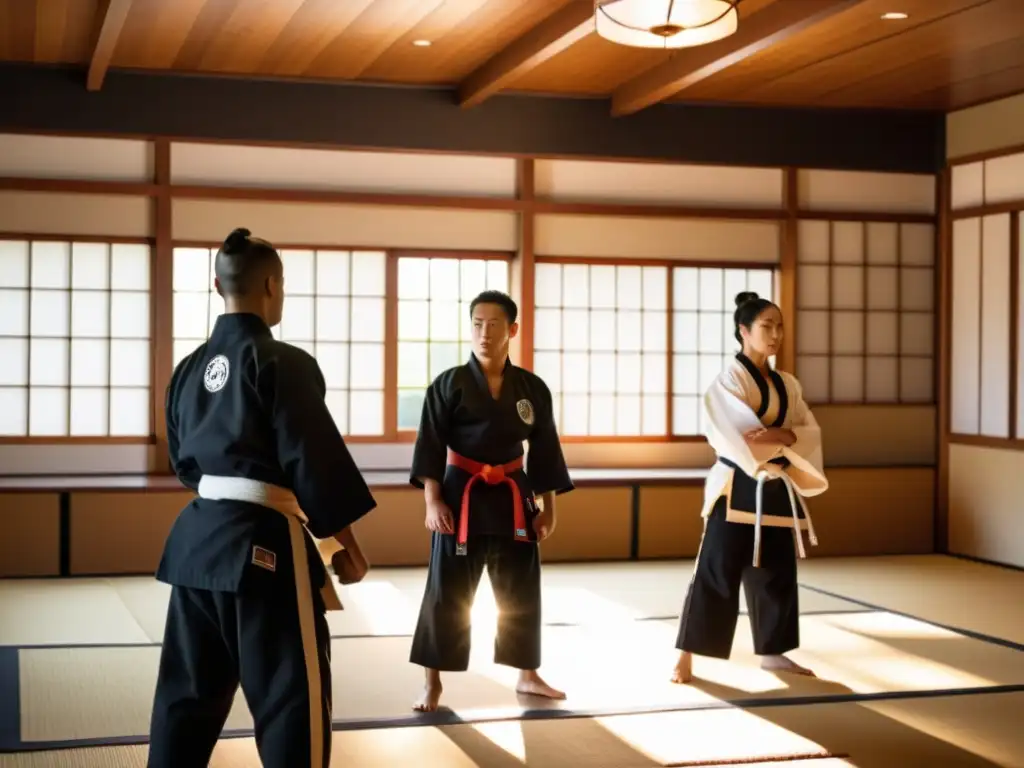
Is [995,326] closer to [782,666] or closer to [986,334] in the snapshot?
[986,334]

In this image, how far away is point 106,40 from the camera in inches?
226

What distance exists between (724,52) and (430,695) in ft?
10.9

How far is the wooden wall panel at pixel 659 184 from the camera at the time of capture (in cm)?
748

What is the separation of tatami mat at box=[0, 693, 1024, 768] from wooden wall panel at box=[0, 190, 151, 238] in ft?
12.9

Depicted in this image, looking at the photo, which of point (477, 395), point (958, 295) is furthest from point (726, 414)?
point (958, 295)

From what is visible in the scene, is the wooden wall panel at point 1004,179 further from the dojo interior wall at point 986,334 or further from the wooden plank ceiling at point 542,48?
the wooden plank ceiling at point 542,48

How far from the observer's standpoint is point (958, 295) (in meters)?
7.63

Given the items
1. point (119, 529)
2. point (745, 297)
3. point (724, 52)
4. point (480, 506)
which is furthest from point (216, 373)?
point (119, 529)

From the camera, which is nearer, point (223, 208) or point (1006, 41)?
point (1006, 41)

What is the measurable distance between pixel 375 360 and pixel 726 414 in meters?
3.39

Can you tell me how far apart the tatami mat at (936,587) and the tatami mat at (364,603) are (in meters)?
0.28

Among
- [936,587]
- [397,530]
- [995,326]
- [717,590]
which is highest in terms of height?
[995,326]

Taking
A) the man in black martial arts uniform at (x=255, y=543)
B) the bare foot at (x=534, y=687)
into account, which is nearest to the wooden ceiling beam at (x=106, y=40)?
the bare foot at (x=534, y=687)

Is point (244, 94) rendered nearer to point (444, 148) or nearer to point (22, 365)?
point (444, 148)
